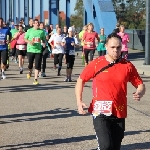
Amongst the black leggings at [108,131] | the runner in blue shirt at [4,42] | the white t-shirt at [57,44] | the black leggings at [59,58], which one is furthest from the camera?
the black leggings at [59,58]

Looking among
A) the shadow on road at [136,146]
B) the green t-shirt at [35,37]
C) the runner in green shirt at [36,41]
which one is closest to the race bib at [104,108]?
the shadow on road at [136,146]

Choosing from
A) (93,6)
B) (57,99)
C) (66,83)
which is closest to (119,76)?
(57,99)

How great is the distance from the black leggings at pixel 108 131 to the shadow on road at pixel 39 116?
4306mm

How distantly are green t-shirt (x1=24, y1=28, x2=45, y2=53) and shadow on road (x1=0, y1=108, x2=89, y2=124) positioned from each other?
5377 mm

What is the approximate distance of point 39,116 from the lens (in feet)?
35.4

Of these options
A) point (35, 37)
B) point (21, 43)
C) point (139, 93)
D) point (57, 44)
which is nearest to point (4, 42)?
point (35, 37)

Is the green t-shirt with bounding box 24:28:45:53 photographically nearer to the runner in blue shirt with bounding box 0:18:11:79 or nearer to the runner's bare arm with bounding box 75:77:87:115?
the runner in blue shirt with bounding box 0:18:11:79

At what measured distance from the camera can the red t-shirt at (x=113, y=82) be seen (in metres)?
6.09

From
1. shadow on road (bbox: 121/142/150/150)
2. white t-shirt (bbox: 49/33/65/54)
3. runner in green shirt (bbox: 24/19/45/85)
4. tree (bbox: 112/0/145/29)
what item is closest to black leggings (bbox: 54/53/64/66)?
white t-shirt (bbox: 49/33/65/54)

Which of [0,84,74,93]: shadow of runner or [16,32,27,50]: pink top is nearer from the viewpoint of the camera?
[0,84,74,93]: shadow of runner

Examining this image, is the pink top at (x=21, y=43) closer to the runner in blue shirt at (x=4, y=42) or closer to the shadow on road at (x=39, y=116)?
the runner in blue shirt at (x=4, y=42)

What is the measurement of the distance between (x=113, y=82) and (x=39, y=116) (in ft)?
15.9

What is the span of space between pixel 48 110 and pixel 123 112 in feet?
18.1

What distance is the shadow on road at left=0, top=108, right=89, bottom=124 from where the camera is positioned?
410 inches
